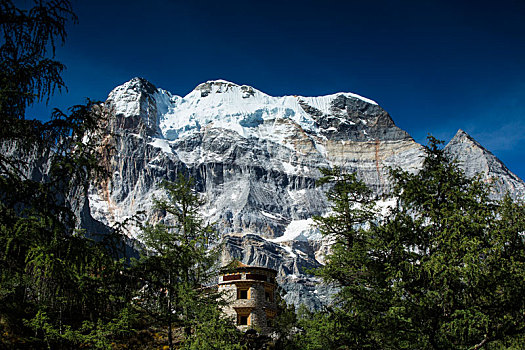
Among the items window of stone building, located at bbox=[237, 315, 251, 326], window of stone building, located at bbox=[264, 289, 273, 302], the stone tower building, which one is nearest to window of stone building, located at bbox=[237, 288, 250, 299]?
the stone tower building

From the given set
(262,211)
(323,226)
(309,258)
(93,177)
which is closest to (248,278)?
(323,226)

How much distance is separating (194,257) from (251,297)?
21.9 meters

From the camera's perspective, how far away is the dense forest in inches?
252

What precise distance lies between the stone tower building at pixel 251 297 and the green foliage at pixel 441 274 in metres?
24.3

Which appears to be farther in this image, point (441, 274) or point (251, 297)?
point (251, 297)

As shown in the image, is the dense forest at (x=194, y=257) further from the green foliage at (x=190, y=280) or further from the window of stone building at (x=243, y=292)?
the window of stone building at (x=243, y=292)

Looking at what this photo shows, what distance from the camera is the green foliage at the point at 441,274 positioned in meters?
11.1

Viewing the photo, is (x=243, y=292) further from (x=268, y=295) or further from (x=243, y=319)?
(x=268, y=295)

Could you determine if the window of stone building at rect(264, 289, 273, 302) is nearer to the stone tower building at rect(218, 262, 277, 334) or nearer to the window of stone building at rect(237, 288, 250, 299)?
the stone tower building at rect(218, 262, 277, 334)

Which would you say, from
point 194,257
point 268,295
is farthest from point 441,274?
point 268,295

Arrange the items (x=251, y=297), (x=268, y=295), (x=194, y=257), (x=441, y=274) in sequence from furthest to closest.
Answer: (x=268, y=295) → (x=251, y=297) → (x=194, y=257) → (x=441, y=274)

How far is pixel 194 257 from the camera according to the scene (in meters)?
18.2

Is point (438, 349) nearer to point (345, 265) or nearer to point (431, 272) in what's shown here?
point (431, 272)

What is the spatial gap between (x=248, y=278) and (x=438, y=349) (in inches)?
1160
